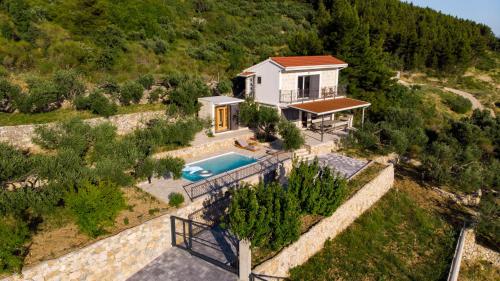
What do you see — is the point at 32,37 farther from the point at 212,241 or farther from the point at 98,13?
the point at 212,241

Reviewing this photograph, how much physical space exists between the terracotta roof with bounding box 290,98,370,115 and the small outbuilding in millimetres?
4444

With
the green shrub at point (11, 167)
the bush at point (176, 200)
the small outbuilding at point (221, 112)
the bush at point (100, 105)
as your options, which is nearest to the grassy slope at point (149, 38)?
the bush at point (100, 105)

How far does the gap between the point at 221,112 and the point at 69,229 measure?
48.9 feet

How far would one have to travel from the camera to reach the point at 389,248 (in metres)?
15.6

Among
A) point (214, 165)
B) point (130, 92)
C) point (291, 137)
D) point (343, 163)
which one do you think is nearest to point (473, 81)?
point (343, 163)

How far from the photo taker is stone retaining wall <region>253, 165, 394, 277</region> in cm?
1238

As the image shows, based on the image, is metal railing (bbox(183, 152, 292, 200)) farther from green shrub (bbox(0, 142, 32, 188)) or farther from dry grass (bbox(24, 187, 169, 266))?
green shrub (bbox(0, 142, 32, 188))

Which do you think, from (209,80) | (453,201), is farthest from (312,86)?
(453,201)

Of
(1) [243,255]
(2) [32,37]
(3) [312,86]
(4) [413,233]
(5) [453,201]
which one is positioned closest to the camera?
(1) [243,255]

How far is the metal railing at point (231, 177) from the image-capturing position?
16.1 m

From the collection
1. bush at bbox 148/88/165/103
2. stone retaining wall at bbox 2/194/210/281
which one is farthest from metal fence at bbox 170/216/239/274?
bush at bbox 148/88/165/103

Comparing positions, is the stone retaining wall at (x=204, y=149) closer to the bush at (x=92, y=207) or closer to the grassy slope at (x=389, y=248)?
the bush at (x=92, y=207)

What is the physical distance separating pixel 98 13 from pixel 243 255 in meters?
37.3

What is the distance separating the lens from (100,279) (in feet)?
38.1
